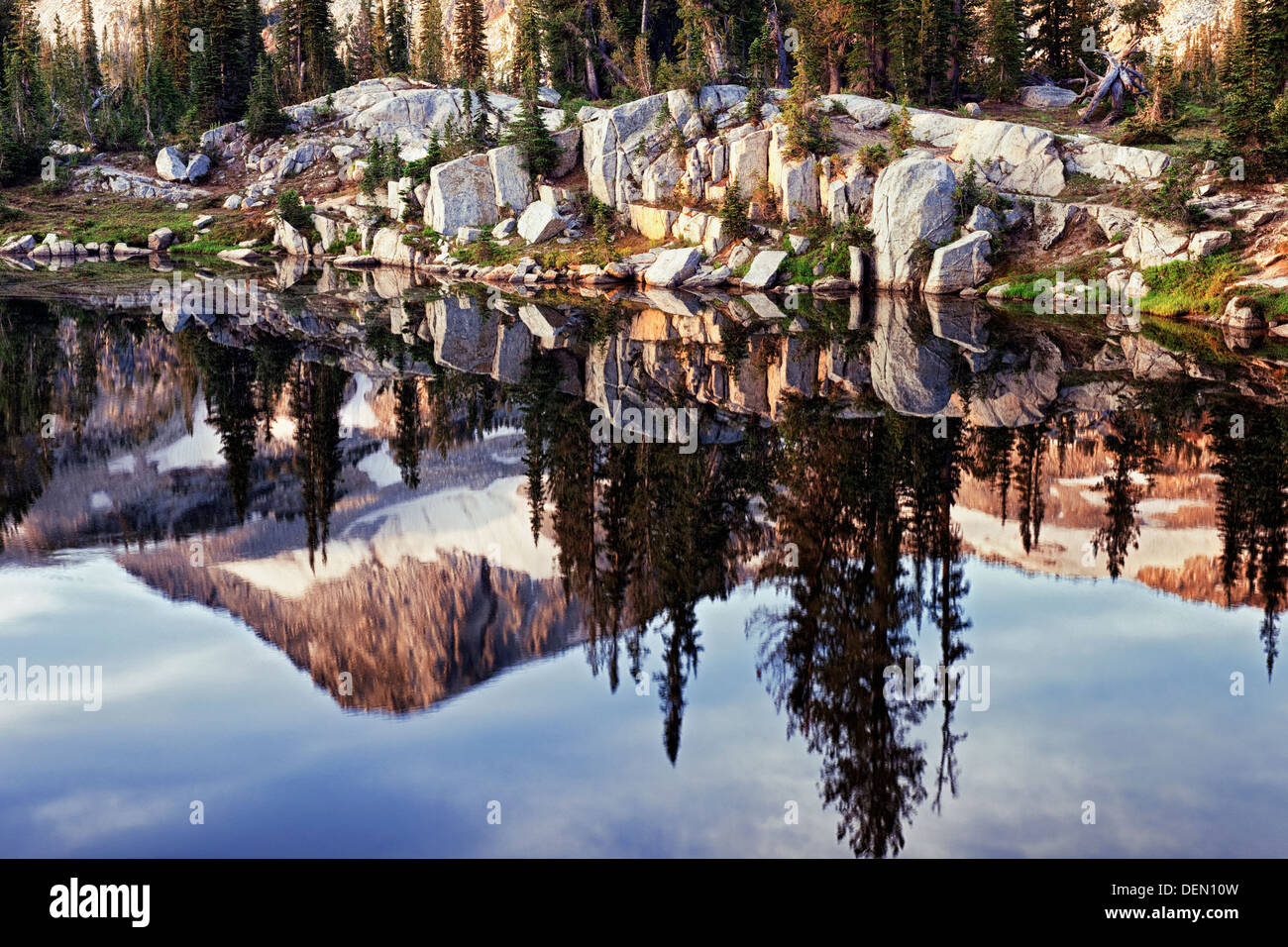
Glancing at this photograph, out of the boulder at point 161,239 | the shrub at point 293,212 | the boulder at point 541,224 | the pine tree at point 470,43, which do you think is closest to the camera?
the boulder at point 541,224

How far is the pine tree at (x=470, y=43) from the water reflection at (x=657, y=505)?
67958 mm

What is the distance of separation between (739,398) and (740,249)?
3316cm

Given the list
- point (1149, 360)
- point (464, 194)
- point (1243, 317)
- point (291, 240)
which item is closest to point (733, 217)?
point (464, 194)

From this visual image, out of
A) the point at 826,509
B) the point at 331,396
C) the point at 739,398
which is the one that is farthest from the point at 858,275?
the point at 826,509

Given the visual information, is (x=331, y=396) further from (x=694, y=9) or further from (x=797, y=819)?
(x=694, y=9)

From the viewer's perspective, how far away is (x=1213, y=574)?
12.4 meters

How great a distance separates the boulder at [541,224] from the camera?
60.5 meters

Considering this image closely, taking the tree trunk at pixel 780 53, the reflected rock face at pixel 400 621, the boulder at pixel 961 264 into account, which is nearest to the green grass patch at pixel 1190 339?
the boulder at pixel 961 264

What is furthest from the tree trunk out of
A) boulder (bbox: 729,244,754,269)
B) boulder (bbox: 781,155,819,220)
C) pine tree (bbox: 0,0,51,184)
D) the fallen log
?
pine tree (bbox: 0,0,51,184)

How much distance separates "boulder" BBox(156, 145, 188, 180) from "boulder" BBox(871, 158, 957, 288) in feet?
203

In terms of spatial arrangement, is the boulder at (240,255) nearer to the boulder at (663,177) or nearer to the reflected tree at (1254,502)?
the boulder at (663,177)

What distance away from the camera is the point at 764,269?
5162 centimetres

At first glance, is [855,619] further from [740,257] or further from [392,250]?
[392,250]

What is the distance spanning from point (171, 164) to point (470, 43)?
2710 centimetres
